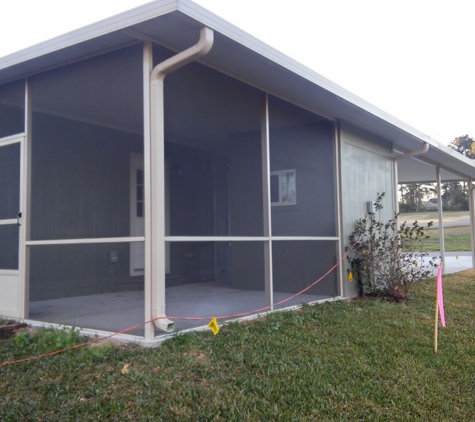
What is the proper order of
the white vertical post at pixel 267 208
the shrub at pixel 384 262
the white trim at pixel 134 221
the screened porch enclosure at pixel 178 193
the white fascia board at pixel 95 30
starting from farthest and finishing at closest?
the white trim at pixel 134 221 < the shrub at pixel 384 262 < the screened porch enclosure at pixel 178 193 < the white vertical post at pixel 267 208 < the white fascia board at pixel 95 30

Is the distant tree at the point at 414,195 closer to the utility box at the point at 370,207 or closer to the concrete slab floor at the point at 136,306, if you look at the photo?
the utility box at the point at 370,207

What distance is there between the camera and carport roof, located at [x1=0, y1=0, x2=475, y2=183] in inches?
147

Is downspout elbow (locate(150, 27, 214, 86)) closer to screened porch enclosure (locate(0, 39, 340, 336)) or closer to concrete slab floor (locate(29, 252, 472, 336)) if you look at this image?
screened porch enclosure (locate(0, 39, 340, 336))

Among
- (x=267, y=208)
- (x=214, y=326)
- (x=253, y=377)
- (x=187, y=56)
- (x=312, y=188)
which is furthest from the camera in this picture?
(x=312, y=188)

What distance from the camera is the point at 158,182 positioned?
4020mm

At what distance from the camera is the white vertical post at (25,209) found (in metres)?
4.90

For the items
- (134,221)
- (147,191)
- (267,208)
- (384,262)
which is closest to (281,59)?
(267,208)

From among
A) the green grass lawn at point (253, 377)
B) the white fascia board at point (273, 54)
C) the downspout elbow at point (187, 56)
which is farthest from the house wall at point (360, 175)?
the downspout elbow at point (187, 56)

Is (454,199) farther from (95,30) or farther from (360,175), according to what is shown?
(95,30)

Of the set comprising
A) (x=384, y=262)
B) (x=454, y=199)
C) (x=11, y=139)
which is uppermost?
(x=454, y=199)

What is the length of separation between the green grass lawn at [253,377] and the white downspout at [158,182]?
325 mm

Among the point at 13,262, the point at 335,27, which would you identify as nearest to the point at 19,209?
the point at 13,262

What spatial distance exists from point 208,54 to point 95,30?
1007 millimetres

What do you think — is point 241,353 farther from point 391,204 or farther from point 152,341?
point 391,204
